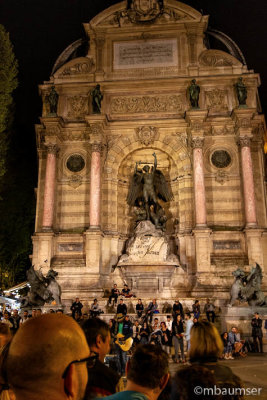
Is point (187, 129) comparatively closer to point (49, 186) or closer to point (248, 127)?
point (248, 127)

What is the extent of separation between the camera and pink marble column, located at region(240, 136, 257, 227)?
20156 millimetres

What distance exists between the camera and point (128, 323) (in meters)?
10.0

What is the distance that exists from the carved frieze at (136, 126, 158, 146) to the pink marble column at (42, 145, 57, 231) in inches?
198

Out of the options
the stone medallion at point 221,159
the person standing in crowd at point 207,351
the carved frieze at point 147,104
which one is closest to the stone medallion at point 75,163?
the carved frieze at point 147,104

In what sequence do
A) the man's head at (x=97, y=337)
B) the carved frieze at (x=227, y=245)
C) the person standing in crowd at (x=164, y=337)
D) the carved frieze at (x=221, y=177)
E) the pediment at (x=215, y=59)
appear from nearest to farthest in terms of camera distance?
the man's head at (x=97, y=337)
the person standing in crowd at (x=164, y=337)
the carved frieze at (x=227, y=245)
the carved frieze at (x=221, y=177)
the pediment at (x=215, y=59)

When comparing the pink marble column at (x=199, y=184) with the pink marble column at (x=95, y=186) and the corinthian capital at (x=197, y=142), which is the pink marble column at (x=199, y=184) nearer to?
the corinthian capital at (x=197, y=142)

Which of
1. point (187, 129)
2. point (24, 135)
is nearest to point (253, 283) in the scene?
point (187, 129)

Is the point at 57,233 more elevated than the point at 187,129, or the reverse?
the point at 187,129

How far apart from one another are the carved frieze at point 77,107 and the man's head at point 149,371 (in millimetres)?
21816

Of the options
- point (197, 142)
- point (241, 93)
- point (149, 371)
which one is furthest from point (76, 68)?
point (149, 371)

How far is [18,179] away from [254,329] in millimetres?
21750

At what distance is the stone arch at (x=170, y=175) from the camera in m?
21.6

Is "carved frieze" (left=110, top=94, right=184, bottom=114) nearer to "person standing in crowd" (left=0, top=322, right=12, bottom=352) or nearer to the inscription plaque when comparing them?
the inscription plaque

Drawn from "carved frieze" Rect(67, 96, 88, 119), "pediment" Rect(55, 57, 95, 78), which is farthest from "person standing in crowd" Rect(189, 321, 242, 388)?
"pediment" Rect(55, 57, 95, 78)
